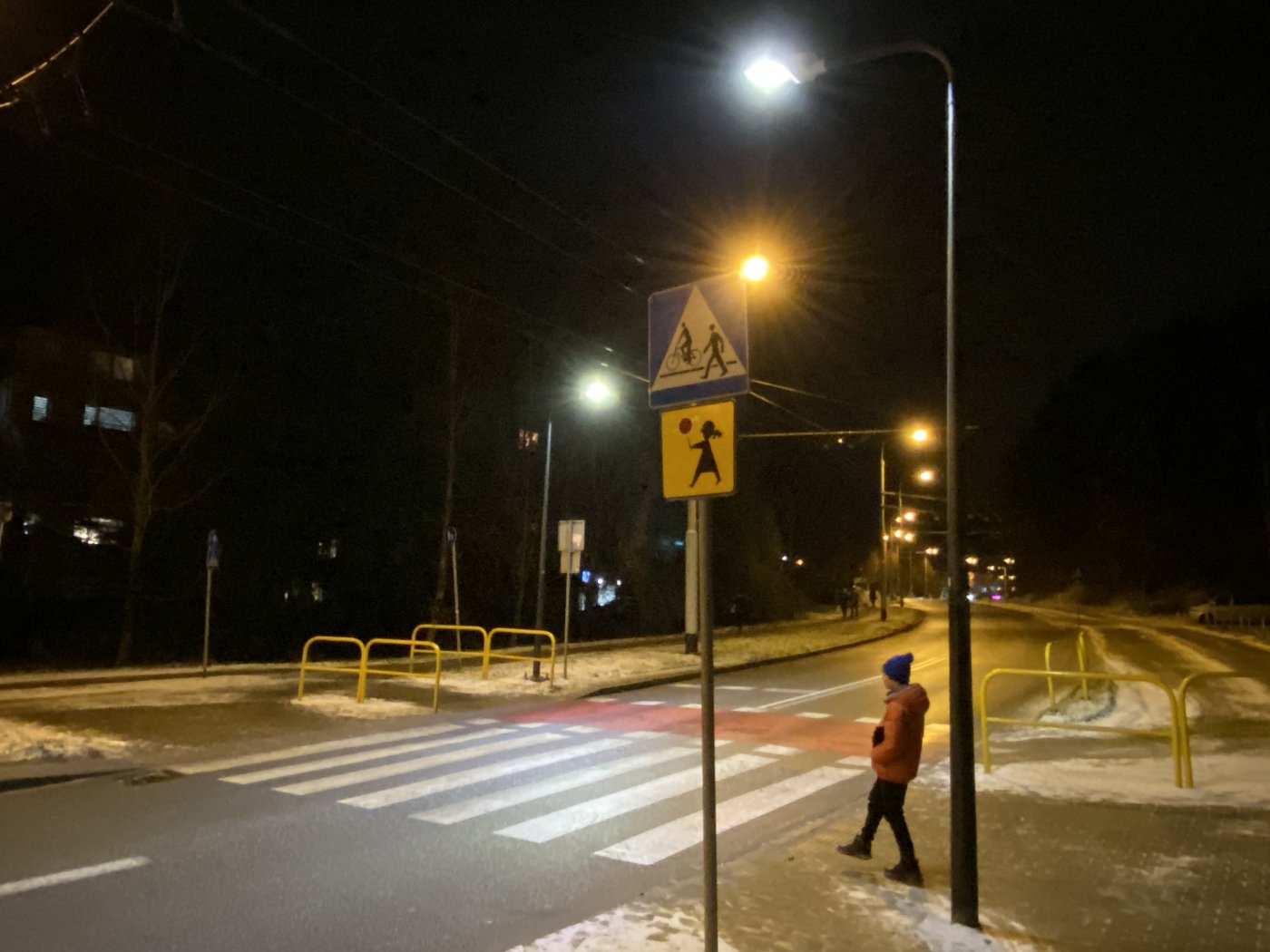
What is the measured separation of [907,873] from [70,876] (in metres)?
5.51

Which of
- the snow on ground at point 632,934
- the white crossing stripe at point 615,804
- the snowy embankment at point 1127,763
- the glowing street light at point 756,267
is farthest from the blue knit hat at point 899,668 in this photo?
the glowing street light at point 756,267

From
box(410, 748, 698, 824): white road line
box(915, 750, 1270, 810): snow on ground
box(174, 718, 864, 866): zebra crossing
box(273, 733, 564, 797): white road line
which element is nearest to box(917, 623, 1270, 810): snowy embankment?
box(915, 750, 1270, 810): snow on ground

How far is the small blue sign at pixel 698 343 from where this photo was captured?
14.7ft

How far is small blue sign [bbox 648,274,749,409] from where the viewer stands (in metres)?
4.49

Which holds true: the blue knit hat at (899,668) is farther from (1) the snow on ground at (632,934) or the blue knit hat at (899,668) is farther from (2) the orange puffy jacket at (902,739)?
(1) the snow on ground at (632,934)

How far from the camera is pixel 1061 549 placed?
261 ft

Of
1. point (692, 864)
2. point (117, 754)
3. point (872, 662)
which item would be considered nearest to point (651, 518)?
point (872, 662)

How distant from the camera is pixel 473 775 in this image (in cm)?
966

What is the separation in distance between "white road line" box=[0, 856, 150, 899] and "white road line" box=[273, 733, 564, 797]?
2257mm

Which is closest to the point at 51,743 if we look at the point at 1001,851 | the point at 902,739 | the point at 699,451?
the point at 902,739

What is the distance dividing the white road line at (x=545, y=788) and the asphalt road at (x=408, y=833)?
0.11 feet

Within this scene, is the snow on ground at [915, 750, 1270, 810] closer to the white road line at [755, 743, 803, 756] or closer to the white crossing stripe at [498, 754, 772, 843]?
the white road line at [755, 743, 803, 756]

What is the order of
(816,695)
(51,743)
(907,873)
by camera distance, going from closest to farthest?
1. (907,873)
2. (51,743)
3. (816,695)

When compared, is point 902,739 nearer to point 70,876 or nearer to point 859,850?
point 859,850
